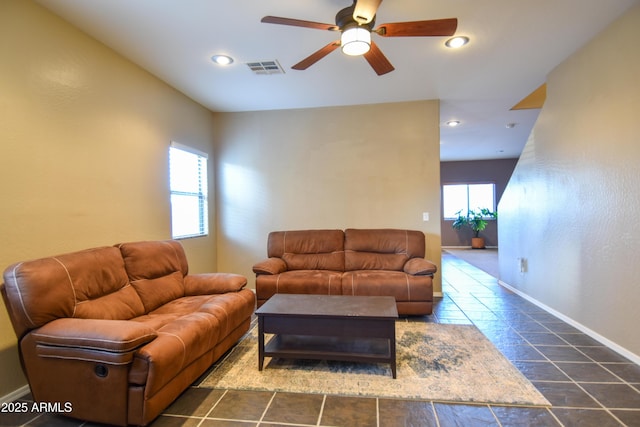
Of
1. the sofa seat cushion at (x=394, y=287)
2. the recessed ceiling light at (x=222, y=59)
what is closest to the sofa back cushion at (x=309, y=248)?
the sofa seat cushion at (x=394, y=287)

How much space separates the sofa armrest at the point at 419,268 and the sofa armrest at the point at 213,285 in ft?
6.27

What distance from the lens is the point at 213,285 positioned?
3.00 meters

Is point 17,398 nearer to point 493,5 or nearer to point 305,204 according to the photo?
point 305,204

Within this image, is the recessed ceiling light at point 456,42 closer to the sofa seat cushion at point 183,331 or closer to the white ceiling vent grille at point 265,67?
the white ceiling vent grille at point 265,67

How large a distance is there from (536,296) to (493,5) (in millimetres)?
3388

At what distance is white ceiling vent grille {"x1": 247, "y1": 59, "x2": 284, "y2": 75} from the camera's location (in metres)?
3.29

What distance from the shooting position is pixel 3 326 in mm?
2072

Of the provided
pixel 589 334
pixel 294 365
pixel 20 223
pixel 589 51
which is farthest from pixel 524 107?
pixel 20 223

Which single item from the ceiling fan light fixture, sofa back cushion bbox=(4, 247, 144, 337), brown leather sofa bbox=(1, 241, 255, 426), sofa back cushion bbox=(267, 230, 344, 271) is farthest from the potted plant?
sofa back cushion bbox=(4, 247, 144, 337)

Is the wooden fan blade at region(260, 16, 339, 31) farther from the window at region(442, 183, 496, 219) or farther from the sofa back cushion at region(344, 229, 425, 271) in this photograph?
the window at region(442, 183, 496, 219)

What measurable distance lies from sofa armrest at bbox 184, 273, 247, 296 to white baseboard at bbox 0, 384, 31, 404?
1.22 meters

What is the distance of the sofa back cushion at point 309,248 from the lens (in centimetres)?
416

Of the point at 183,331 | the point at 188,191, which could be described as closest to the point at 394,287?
the point at 183,331

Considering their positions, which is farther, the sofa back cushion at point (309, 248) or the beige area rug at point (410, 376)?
the sofa back cushion at point (309, 248)
